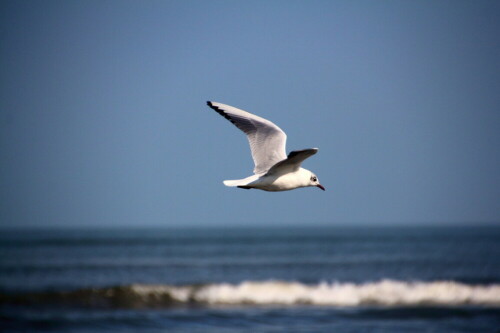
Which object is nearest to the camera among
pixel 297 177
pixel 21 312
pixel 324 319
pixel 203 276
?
pixel 297 177

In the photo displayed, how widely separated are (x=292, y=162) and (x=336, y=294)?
15412mm

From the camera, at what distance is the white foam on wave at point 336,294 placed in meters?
23.3

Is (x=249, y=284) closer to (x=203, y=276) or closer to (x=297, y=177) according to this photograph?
(x=203, y=276)

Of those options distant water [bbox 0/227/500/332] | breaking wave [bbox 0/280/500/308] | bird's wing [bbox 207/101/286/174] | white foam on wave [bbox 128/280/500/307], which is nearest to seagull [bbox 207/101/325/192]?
bird's wing [bbox 207/101/286/174]

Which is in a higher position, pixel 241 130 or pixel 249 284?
pixel 241 130

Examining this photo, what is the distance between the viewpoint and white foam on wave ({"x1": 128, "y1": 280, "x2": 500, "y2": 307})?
23266 mm

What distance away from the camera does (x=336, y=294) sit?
967 inches

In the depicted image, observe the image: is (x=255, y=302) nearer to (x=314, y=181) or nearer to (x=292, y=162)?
(x=314, y=181)

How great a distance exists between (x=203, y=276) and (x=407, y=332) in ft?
55.3

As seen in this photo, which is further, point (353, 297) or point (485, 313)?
point (353, 297)

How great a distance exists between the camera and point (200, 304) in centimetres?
2330

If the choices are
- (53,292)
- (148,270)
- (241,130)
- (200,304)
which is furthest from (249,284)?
(241,130)

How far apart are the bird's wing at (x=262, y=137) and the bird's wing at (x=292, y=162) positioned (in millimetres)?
451

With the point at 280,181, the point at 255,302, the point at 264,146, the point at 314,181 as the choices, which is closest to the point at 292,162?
the point at 280,181
